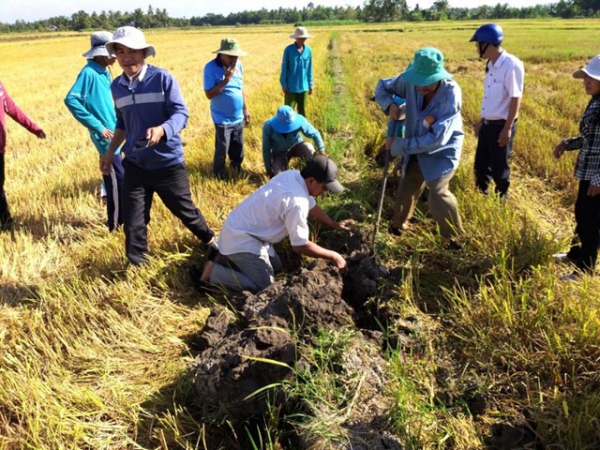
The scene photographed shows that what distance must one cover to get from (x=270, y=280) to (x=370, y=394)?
4.23 feet

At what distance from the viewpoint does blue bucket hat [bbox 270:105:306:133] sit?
4.69 metres

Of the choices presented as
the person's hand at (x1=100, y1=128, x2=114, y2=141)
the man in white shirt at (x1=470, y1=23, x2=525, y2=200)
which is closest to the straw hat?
the person's hand at (x1=100, y1=128, x2=114, y2=141)

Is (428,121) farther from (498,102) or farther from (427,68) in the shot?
(498,102)

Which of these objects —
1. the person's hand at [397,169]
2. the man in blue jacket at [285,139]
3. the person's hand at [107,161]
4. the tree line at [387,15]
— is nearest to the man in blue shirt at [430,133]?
the person's hand at [397,169]

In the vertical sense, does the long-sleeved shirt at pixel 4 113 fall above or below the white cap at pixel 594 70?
below

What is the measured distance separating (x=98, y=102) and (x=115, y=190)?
32.4 inches

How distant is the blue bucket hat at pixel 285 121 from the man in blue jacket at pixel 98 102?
1707 millimetres

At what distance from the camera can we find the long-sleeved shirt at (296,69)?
6.50 metres

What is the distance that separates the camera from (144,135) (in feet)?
10.3

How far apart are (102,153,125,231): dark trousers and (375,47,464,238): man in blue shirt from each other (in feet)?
8.22

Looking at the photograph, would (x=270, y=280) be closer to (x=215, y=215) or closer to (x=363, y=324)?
(x=363, y=324)

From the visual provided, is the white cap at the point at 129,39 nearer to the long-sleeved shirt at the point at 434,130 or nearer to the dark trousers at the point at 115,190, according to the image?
the dark trousers at the point at 115,190

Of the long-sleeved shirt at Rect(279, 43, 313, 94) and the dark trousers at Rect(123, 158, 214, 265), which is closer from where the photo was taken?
the dark trousers at Rect(123, 158, 214, 265)

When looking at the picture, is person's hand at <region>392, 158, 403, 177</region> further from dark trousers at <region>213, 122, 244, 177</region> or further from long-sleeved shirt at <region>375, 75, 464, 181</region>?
dark trousers at <region>213, 122, 244, 177</region>
